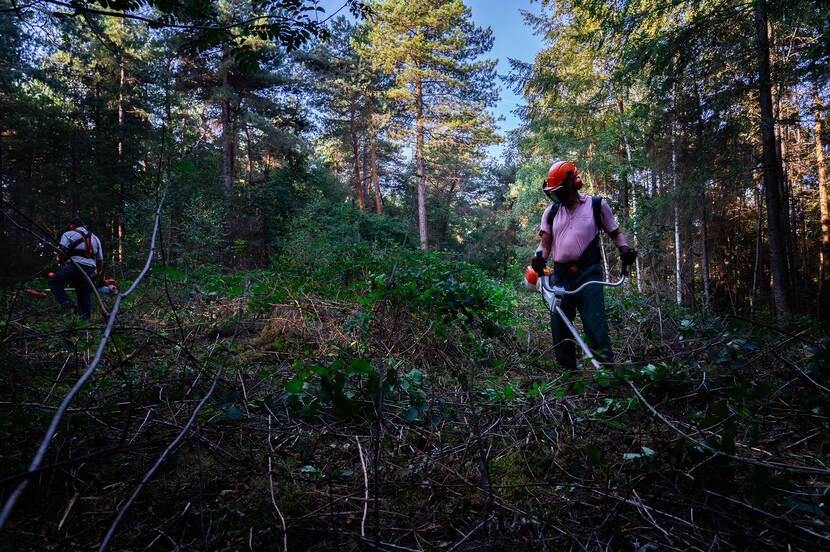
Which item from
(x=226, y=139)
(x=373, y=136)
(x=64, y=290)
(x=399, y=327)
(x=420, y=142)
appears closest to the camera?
(x=399, y=327)

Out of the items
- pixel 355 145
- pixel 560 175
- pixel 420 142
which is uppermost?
pixel 355 145

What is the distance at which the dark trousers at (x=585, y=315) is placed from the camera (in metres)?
3.12

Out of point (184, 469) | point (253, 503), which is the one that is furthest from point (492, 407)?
point (184, 469)

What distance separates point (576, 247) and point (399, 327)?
187 centimetres

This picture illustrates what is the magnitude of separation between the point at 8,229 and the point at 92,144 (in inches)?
203

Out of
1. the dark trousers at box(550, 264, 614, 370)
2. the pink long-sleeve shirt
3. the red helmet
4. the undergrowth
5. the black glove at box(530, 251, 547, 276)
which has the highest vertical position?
the red helmet

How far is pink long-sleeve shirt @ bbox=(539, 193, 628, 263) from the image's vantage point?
3336mm

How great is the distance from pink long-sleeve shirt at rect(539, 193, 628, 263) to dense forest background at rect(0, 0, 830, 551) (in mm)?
924

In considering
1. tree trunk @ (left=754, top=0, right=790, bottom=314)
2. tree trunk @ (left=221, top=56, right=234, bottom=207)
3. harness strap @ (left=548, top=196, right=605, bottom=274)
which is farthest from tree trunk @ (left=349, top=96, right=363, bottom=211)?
harness strap @ (left=548, top=196, right=605, bottom=274)

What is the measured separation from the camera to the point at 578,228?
334cm

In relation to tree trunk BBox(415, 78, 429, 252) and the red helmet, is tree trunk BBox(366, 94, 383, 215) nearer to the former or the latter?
tree trunk BBox(415, 78, 429, 252)

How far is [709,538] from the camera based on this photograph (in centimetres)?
122

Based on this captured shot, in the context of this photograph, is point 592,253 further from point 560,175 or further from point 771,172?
point 771,172

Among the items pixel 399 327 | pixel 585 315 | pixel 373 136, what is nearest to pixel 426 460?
pixel 399 327
